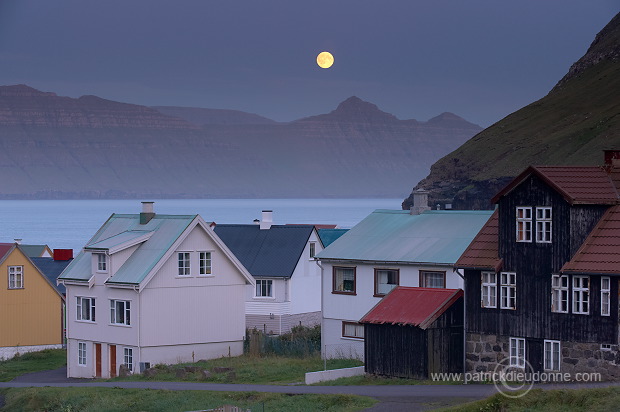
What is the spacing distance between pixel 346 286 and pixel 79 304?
13.8 m

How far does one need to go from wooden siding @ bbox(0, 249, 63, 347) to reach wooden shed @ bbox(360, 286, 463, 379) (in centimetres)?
2843

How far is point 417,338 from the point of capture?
41250mm

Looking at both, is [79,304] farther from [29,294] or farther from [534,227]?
[534,227]

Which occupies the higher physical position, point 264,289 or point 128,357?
point 264,289

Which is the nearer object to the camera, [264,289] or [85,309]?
[85,309]

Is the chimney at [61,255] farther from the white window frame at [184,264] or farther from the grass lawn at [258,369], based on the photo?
the grass lawn at [258,369]

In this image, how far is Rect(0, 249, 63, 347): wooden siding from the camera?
63281 millimetres

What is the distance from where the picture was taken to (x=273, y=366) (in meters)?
48.5

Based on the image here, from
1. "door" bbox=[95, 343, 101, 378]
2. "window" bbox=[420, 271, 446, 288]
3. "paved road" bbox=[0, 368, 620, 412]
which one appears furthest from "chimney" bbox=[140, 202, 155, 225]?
"window" bbox=[420, 271, 446, 288]

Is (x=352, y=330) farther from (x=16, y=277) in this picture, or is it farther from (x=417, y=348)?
(x=16, y=277)

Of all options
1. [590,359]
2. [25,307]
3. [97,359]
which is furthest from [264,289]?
[590,359]

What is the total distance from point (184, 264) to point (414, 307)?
15117 mm

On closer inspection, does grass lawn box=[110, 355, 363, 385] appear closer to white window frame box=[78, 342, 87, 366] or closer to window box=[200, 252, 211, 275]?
window box=[200, 252, 211, 275]

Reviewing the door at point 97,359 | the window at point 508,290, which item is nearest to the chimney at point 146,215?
the door at point 97,359
